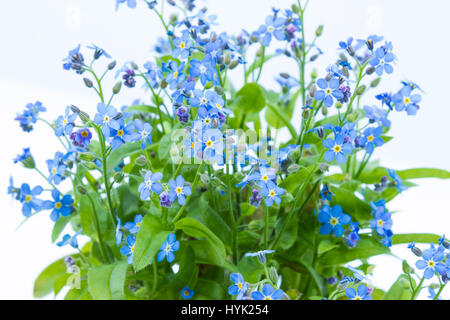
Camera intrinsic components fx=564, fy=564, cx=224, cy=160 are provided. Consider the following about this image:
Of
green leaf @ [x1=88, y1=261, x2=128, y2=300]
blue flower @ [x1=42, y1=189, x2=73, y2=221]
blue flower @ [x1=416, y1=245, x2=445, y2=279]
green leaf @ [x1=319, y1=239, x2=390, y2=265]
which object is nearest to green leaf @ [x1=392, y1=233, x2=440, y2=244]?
green leaf @ [x1=319, y1=239, x2=390, y2=265]

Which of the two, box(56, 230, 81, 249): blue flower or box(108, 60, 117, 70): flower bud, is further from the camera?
box(56, 230, 81, 249): blue flower

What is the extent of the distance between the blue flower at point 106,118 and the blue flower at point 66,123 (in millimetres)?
39

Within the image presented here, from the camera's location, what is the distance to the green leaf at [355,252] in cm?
93

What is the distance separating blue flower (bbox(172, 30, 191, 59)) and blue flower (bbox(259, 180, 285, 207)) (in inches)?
9.0

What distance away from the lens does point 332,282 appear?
1023 mm

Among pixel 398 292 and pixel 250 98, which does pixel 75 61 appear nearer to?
pixel 250 98

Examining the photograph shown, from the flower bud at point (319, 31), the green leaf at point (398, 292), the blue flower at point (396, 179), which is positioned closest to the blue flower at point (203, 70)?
the flower bud at point (319, 31)

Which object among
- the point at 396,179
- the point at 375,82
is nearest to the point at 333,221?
the point at 396,179

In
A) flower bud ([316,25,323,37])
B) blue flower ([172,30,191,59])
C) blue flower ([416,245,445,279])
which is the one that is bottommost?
blue flower ([416,245,445,279])

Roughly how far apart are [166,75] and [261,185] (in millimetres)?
259

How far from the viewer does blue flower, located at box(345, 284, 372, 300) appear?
0.78 metres

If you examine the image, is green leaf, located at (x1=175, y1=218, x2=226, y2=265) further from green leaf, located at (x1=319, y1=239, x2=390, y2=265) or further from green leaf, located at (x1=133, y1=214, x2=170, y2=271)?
green leaf, located at (x1=319, y1=239, x2=390, y2=265)
